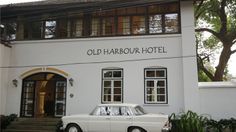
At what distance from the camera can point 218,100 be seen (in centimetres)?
1348

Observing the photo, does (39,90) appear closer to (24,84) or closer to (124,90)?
(24,84)

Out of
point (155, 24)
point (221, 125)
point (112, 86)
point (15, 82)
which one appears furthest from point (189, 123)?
point (15, 82)

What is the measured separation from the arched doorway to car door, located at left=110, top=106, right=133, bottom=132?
452 centimetres

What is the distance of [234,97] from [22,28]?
12.4m

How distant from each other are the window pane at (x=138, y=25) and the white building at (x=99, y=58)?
6cm

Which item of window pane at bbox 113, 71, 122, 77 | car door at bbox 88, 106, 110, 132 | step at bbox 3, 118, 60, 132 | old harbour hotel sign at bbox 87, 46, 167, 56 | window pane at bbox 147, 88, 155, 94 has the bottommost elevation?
step at bbox 3, 118, 60, 132

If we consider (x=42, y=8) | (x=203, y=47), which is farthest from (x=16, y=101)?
(x=203, y=47)

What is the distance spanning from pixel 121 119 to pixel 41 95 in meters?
6.83

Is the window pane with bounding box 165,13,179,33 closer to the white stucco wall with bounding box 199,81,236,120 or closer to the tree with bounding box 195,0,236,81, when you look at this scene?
the white stucco wall with bounding box 199,81,236,120

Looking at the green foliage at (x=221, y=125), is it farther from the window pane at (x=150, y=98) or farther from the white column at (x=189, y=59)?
the window pane at (x=150, y=98)

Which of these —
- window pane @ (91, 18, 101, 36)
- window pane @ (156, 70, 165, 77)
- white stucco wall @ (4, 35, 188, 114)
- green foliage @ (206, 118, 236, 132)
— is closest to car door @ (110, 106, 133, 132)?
white stucco wall @ (4, 35, 188, 114)

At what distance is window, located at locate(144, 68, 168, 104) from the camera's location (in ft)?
45.5

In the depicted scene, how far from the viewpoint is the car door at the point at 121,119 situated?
10.9 meters

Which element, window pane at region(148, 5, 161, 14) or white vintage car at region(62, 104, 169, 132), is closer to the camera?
white vintage car at region(62, 104, 169, 132)
